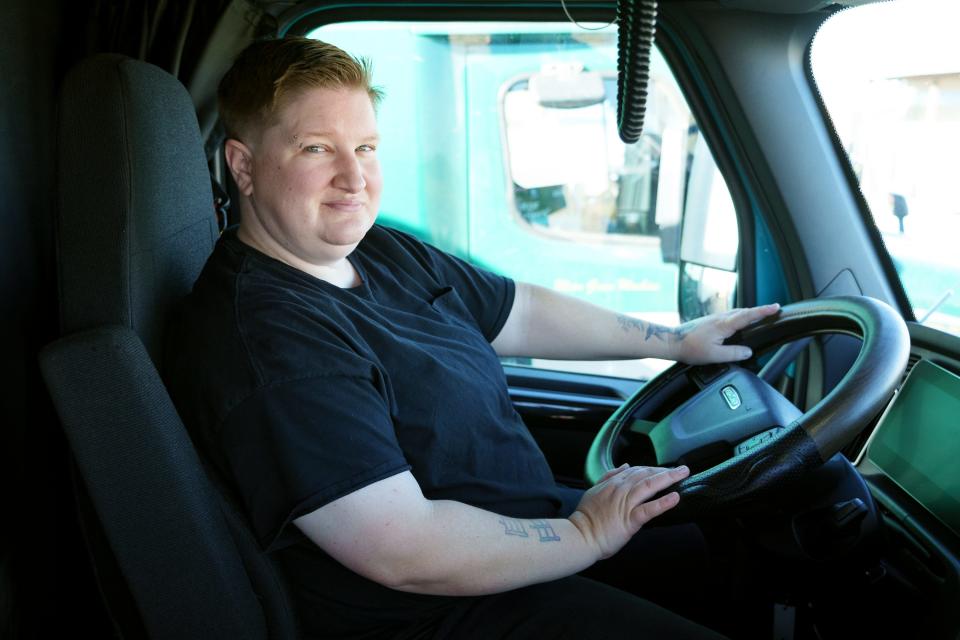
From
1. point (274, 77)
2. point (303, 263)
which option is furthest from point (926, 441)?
point (274, 77)

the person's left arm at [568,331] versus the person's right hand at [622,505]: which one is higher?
the person's left arm at [568,331]

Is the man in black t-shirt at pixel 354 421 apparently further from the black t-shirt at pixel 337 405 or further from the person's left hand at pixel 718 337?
the person's left hand at pixel 718 337

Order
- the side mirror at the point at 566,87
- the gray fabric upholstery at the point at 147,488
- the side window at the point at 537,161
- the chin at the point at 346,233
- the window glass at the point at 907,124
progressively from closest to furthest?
the gray fabric upholstery at the point at 147,488 → the chin at the point at 346,233 → the window glass at the point at 907,124 → the side window at the point at 537,161 → the side mirror at the point at 566,87

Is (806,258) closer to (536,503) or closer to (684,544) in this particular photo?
(684,544)

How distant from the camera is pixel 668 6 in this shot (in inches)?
73.2

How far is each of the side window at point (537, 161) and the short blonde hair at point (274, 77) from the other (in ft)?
3.56

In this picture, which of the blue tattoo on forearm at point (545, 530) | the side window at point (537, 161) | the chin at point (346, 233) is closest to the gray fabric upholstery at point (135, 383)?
the chin at point (346, 233)

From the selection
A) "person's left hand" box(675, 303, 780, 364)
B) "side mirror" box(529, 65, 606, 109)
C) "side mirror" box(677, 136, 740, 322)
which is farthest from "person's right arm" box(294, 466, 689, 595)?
"side mirror" box(529, 65, 606, 109)

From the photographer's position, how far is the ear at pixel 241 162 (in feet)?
4.25

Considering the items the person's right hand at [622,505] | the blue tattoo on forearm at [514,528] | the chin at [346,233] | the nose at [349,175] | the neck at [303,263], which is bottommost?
the blue tattoo on forearm at [514,528]

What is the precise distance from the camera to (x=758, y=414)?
1.29 m

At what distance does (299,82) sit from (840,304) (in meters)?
0.93

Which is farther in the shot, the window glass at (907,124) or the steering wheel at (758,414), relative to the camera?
the window glass at (907,124)

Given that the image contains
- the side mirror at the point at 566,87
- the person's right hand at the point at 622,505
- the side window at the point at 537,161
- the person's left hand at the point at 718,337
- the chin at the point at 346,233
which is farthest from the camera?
the side mirror at the point at 566,87
